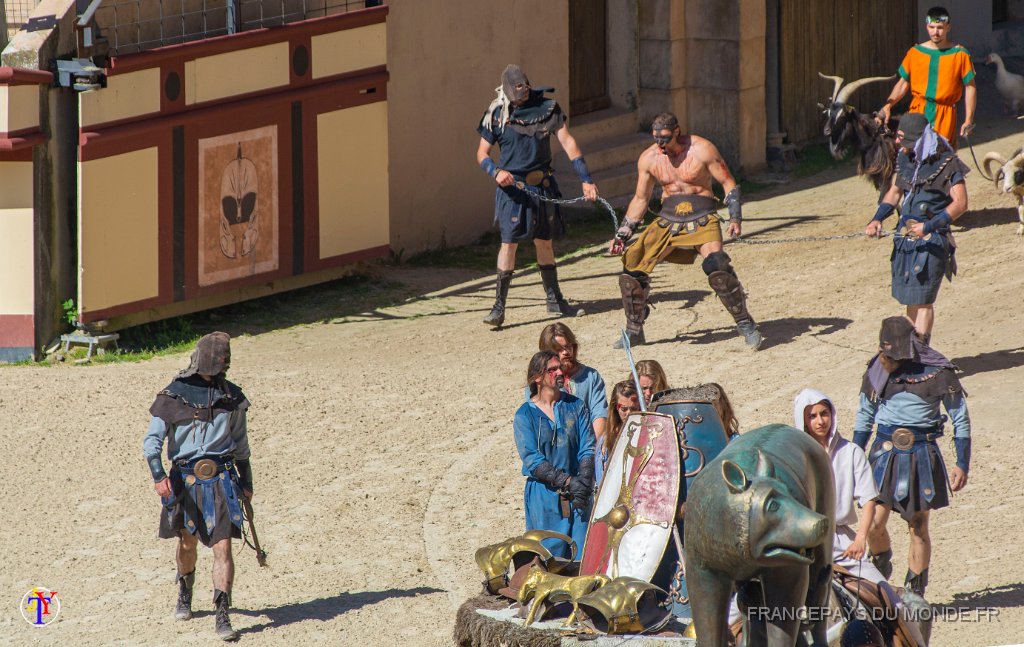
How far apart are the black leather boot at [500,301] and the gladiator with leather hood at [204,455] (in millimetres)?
4992

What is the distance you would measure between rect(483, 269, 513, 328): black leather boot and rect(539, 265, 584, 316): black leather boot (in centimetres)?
34

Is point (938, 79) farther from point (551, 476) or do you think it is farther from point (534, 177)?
point (551, 476)

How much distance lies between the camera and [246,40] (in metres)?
13.0

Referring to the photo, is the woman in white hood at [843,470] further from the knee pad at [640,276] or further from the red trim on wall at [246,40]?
Answer: the red trim on wall at [246,40]

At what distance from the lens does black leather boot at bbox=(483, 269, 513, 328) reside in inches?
510

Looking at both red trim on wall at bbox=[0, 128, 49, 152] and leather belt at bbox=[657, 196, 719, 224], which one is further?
leather belt at bbox=[657, 196, 719, 224]

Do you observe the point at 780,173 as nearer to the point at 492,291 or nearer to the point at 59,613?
the point at 492,291

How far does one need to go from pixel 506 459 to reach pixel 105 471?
8.26 feet

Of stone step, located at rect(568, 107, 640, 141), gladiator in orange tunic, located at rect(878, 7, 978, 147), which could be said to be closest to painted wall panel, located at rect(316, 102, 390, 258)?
stone step, located at rect(568, 107, 640, 141)

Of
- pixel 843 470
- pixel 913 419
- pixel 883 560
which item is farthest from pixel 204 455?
pixel 913 419

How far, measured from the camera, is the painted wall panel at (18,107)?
38.2 feet

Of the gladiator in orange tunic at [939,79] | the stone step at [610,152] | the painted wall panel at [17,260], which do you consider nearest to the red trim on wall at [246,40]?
the painted wall panel at [17,260]

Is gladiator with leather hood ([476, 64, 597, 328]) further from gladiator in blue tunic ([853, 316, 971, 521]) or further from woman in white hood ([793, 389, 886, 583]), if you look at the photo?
woman in white hood ([793, 389, 886, 583])

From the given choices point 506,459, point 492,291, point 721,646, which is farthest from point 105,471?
point 721,646
